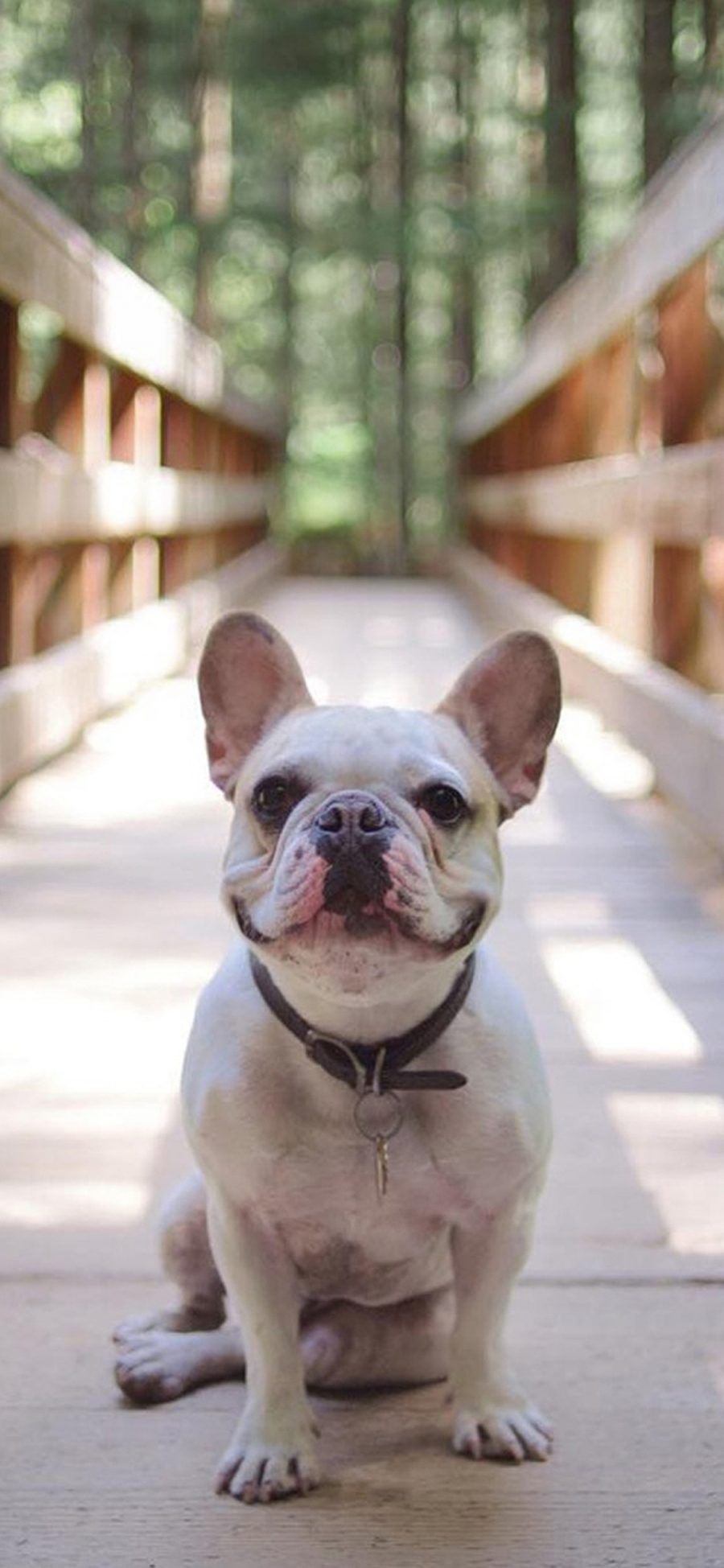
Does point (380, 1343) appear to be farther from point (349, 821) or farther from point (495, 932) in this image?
point (495, 932)

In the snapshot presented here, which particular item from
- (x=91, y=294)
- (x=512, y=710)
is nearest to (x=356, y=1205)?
(x=512, y=710)

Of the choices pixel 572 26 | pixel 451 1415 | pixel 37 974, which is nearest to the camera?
pixel 451 1415

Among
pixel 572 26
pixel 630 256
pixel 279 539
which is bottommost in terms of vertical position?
pixel 279 539

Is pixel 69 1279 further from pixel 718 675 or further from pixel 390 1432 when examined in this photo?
pixel 718 675

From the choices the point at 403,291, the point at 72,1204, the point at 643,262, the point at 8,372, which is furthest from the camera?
the point at 403,291

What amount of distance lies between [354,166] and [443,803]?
2637 centimetres

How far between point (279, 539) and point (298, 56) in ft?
14.2

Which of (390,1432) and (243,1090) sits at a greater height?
(243,1090)

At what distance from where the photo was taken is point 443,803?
1963mm

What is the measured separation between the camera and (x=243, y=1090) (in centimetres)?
200

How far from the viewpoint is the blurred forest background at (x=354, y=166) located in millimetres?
16422

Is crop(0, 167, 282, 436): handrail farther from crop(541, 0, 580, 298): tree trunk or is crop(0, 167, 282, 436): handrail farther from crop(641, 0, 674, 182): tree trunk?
crop(541, 0, 580, 298): tree trunk

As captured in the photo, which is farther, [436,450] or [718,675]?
[436,450]

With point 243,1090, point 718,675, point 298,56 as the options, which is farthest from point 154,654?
point 298,56
